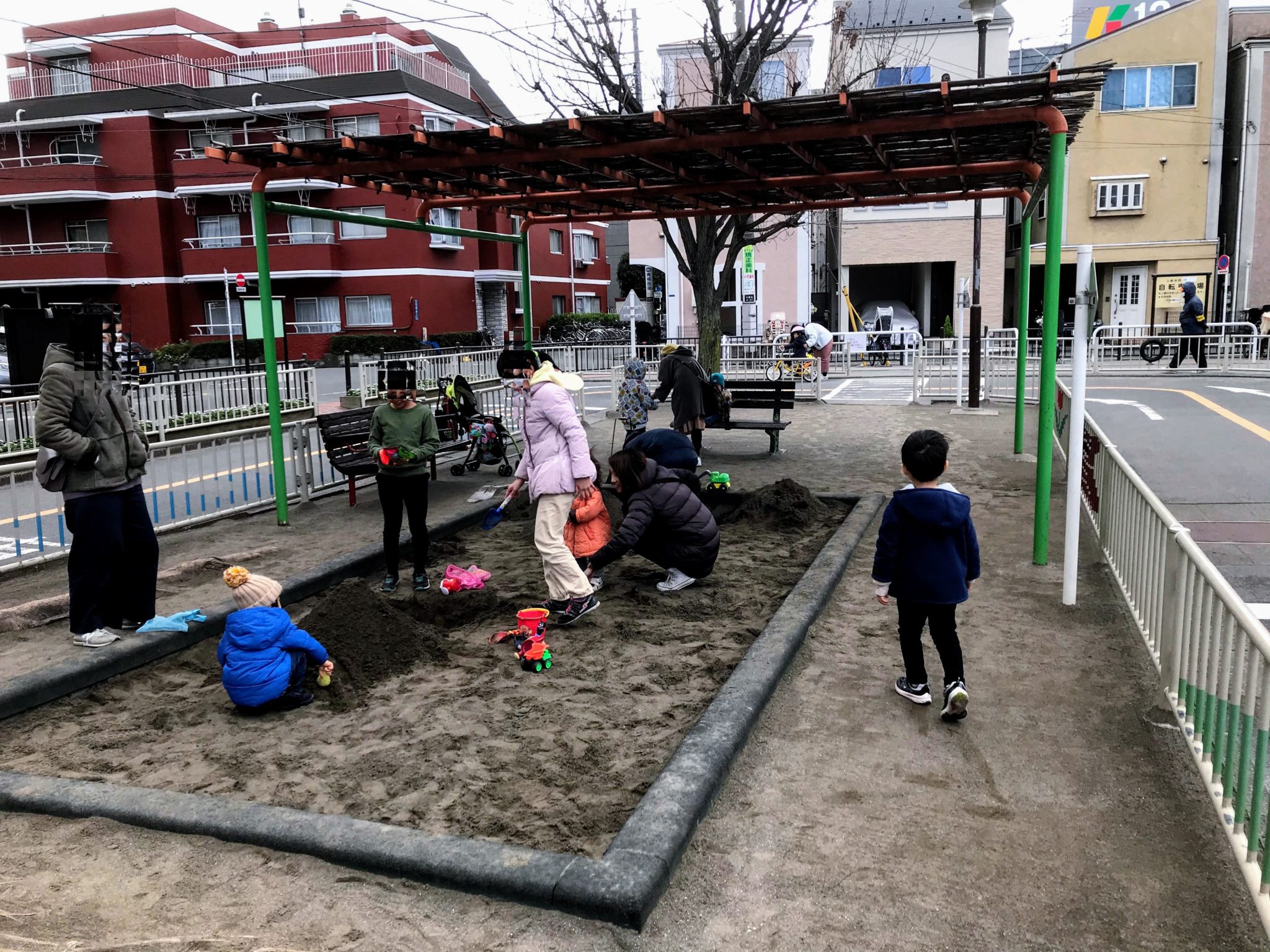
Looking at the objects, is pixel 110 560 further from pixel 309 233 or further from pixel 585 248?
pixel 585 248

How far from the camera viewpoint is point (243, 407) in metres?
18.2

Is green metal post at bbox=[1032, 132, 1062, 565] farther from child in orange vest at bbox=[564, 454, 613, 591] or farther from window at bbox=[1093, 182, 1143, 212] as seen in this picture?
window at bbox=[1093, 182, 1143, 212]

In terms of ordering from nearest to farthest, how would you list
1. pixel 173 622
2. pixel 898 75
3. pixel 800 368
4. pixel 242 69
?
pixel 173 622 → pixel 800 368 → pixel 898 75 → pixel 242 69

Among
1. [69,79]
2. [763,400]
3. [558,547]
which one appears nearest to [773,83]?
[763,400]

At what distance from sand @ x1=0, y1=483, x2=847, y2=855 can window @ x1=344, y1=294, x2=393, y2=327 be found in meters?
35.0

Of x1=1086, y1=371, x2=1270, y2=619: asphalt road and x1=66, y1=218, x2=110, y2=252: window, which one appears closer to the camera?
x1=1086, y1=371, x2=1270, y2=619: asphalt road

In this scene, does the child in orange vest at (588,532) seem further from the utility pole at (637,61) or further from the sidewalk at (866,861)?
the utility pole at (637,61)

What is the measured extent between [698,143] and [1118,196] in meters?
33.2

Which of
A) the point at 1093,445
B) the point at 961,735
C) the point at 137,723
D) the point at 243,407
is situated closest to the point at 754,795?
the point at 961,735

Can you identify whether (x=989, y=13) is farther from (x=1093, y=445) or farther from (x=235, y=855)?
(x=235, y=855)

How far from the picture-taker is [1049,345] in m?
7.27

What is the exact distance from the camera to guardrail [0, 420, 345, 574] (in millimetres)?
8273

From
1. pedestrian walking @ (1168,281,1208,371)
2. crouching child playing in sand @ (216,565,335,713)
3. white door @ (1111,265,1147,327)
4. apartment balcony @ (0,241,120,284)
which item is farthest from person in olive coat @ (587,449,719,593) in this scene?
apartment balcony @ (0,241,120,284)

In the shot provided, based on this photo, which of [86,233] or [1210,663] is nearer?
[1210,663]
